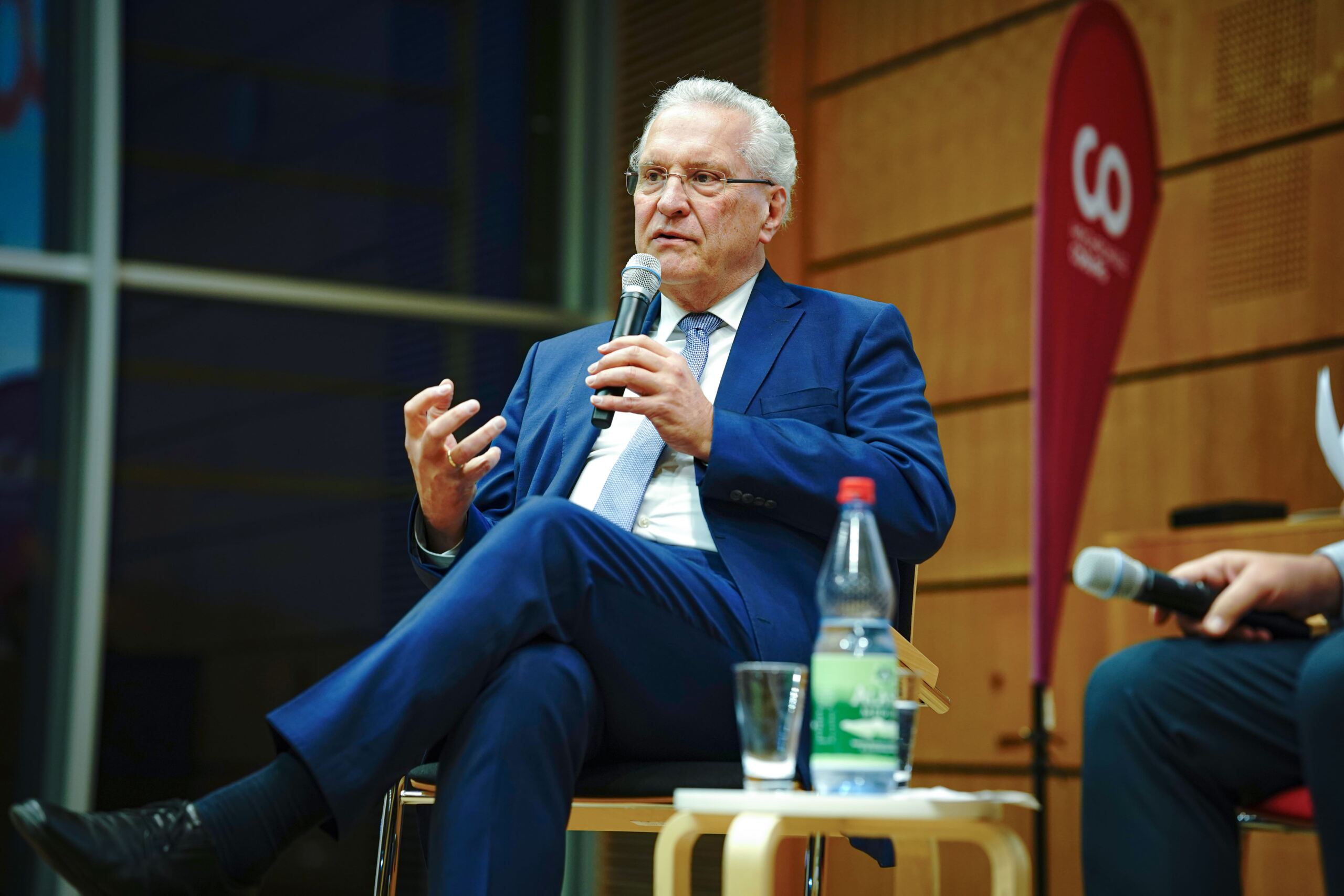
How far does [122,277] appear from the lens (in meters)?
4.31

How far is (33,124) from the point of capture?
13.9ft

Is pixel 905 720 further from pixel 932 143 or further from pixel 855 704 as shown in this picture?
pixel 932 143

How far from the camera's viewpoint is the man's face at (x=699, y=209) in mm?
2133

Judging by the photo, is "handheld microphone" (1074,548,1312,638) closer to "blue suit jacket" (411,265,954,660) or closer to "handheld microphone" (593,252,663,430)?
"blue suit jacket" (411,265,954,660)

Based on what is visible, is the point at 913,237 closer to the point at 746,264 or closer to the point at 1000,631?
the point at 1000,631

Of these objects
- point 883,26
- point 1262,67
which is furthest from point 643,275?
point 883,26

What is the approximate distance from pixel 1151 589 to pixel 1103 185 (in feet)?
2.22

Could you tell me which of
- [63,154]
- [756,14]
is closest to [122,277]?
[63,154]

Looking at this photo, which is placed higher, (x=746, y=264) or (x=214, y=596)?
(x=746, y=264)

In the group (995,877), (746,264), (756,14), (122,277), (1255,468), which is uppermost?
(756,14)

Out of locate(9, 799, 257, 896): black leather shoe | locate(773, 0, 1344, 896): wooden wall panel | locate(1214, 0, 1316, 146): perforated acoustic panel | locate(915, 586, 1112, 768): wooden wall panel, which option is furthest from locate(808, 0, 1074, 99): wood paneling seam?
locate(9, 799, 257, 896): black leather shoe

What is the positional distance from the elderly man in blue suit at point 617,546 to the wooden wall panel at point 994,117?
1.48 metres

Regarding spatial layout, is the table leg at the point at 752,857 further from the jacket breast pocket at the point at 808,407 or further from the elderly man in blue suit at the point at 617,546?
the jacket breast pocket at the point at 808,407

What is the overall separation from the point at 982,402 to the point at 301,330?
2.23m
